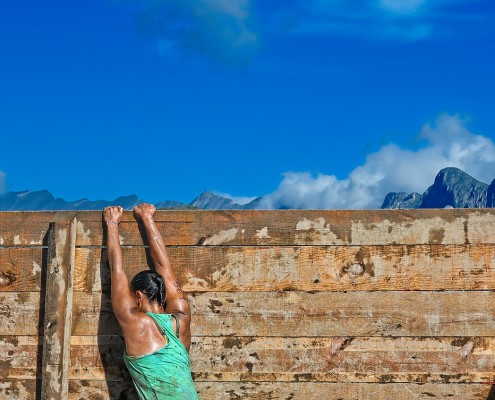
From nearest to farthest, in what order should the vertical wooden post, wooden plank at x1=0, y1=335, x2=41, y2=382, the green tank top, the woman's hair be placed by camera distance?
the green tank top → the woman's hair → the vertical wooden post → wooden plank at x1=0, y1=335, x2=41, y2=382

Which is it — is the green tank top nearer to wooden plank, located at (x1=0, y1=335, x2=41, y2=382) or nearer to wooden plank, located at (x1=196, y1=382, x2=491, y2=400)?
wooden plank, located at (x1=196, y1=382, x2=491, y2=400)

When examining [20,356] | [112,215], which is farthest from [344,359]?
[20,356]

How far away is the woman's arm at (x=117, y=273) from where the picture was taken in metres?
4.21

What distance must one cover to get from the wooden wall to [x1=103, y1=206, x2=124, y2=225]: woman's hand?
3.7 inches

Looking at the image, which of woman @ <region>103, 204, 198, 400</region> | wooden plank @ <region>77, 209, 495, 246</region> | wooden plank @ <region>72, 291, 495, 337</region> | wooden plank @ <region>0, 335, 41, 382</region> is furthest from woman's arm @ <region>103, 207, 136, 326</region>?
wooden plank @ <region>0, 335, 41, 382</region>

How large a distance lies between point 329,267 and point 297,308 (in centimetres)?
36

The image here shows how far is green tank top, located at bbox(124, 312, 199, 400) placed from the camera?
4.04m

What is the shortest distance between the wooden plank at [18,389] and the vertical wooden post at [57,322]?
197 millimetres

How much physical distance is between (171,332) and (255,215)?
1.00m

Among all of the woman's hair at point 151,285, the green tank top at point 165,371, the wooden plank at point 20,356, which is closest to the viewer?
the green tank top at point 165,371

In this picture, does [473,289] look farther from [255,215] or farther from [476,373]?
[255,215]

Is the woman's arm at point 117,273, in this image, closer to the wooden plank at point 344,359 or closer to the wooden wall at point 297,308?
the wooden wall at point 297,308

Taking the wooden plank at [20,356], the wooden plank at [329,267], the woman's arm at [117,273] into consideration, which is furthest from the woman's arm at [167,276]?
the wooden plank at [20,356]

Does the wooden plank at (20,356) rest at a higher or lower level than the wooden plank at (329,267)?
lower
